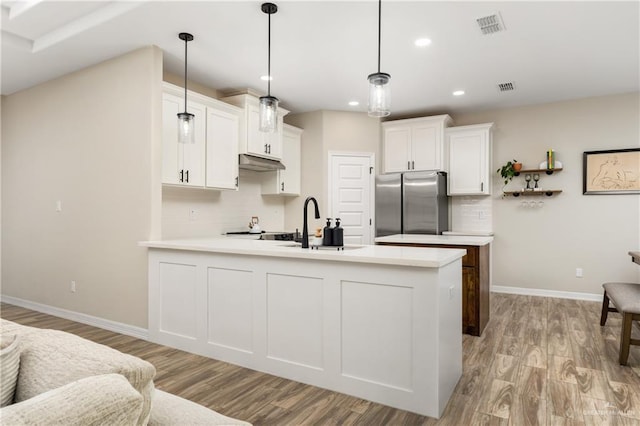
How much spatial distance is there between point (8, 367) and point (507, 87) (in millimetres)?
5154

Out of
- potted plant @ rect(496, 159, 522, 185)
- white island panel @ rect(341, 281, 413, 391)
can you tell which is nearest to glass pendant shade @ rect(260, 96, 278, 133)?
white island panel @ rect(341, 281, 413, 391)

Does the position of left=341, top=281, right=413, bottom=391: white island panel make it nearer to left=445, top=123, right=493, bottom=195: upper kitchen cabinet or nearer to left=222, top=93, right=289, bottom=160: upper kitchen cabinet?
left=222, top=93, right=289, bottom=160: upper kitchen cabinet

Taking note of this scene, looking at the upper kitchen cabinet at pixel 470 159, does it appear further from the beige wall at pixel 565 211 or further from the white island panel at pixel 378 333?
the white island panel at pixel 378 333

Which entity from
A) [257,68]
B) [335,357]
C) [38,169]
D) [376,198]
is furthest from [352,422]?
[38,169]

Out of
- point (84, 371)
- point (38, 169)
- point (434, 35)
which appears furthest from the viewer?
point (38, 169)

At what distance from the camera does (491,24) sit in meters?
3.14

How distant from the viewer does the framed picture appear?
491cm

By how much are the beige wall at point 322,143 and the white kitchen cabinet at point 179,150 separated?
2072mm

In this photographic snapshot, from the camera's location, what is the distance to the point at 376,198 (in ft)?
19.2

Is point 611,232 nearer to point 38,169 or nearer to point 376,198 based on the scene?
point 376,198

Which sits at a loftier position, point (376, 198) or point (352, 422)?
point (376, 198)

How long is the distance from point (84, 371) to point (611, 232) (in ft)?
19.6

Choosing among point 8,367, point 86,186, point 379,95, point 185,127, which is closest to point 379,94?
point 379,95

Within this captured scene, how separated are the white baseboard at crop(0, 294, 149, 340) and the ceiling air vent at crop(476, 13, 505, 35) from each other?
12.6 feet
